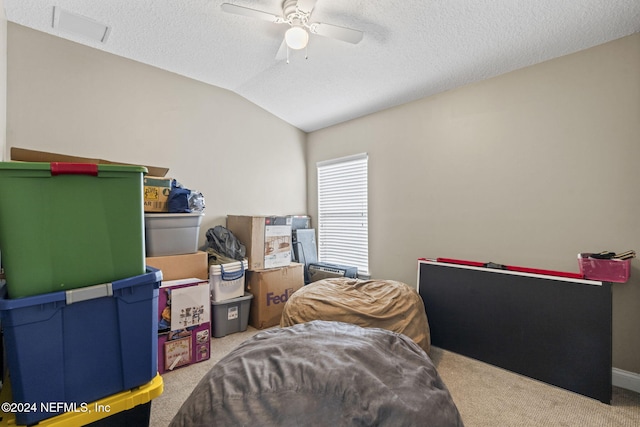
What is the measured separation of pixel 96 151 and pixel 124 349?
2.46m

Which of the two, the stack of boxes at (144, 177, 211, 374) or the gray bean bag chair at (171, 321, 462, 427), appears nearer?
the gray bean bag chair at (171, 321, 462, 427)

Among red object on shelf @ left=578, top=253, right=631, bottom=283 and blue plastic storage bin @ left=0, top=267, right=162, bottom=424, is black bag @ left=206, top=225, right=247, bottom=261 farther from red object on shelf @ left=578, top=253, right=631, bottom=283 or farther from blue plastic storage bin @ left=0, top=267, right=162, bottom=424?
red object on shelf @ left=578, top=253, right=631, bottom=283

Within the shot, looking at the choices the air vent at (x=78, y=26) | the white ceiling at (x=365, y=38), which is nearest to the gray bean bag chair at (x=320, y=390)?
the white ceiling at (x=365, y=38)

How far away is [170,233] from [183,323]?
81 centimetres

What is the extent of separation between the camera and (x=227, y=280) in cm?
297

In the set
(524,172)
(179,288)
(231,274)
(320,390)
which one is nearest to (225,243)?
(231,274)

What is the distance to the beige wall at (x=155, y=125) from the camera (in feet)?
8.11

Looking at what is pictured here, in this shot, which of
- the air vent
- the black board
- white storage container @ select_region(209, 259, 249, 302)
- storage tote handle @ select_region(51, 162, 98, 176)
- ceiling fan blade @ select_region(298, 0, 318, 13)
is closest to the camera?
storage tote handle @ select_region(51, 162, 98, 176)

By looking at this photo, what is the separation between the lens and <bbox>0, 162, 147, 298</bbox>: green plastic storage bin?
3.03ft

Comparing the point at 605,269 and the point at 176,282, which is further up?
the point at 605,269

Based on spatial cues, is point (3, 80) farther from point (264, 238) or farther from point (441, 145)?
point (441, 145)

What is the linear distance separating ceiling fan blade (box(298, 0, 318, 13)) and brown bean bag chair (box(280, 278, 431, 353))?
2.16m

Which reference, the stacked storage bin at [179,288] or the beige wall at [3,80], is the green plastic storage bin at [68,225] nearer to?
the stacked storage bin at [179,288]

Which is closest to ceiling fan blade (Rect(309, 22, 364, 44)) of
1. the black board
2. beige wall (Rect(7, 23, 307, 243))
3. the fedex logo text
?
beige wall (Rect(7, 23, 307, 243))
